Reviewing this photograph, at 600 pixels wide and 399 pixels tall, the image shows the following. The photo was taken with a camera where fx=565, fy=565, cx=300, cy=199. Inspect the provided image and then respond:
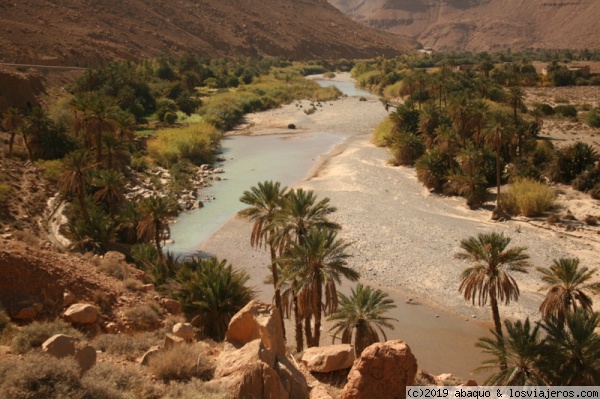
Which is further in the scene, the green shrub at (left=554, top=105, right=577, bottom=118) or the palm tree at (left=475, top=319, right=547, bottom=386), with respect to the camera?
the green shrub at (left=554, top=105, right=577, bottom=118)

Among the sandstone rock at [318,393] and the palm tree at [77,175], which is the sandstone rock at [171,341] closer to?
the sandstone rock at [318,393]

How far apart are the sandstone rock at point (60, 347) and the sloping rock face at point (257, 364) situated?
283cm

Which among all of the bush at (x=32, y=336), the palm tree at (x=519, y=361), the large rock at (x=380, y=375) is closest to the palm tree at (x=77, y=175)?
the bush at (x=32, y=336)

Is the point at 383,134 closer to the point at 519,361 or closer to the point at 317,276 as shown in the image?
the point at 317,276

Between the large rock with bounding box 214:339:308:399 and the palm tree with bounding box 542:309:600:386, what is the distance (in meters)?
7.11

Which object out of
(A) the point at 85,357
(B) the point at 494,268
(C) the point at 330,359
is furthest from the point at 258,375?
(B) the point at 494,268

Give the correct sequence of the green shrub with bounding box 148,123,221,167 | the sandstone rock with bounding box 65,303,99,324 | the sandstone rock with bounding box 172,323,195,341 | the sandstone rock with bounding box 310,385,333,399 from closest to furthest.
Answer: the sandstone rock with bounding box 310,385,333,399 → the sandstone rock with bounding box 172,323,195,341 → the sandstone rock with bounding box 65,303,99,324 → the green shrub with bounding box 148,123,221,167

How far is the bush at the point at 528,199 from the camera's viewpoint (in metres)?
35.9

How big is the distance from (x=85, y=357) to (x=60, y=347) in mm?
543

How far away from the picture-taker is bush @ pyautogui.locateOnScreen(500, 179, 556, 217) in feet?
118

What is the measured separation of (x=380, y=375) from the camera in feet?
40.0

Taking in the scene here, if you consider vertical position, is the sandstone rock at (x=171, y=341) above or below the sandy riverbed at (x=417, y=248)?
above

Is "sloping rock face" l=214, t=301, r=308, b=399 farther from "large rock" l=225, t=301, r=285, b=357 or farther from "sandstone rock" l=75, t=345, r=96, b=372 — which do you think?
"sandstone rock" l=75, t=345, r=96, b=372

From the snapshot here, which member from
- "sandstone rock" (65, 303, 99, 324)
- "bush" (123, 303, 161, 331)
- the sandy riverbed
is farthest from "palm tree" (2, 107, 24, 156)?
"sandstone rock" (65, 303, 99, 324)
